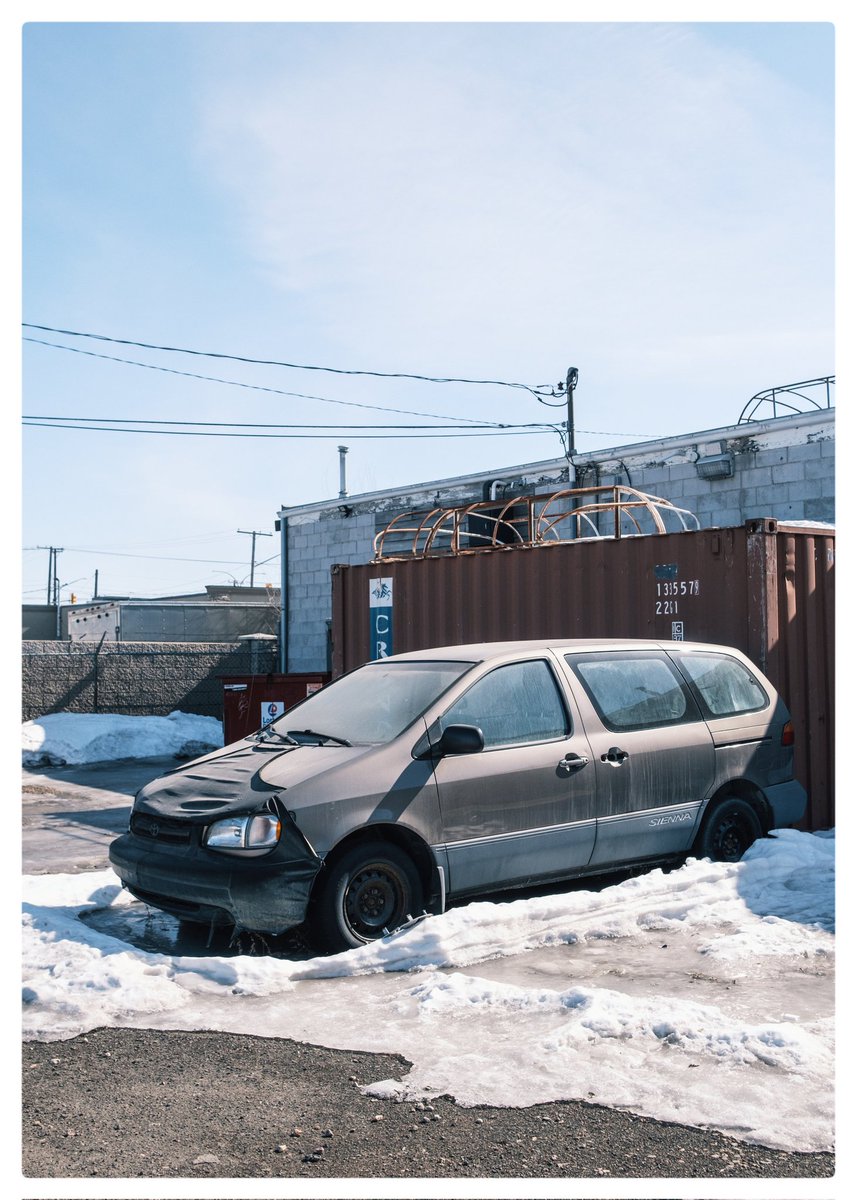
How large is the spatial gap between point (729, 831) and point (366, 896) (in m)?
2.93

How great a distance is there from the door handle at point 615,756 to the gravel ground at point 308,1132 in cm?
288

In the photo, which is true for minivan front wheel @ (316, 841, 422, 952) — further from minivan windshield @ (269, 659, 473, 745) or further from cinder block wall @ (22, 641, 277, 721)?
cinder block wall @ (22, 641, 277, 721)

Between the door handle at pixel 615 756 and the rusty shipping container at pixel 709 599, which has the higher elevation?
the rusty shipping container at pixel 709 599

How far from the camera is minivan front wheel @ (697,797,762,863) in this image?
7617 millimetres

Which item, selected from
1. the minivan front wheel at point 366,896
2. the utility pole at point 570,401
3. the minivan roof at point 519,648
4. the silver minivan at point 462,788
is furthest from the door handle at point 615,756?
the utility pole at point 570,401

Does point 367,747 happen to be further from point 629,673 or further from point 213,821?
point 629,673

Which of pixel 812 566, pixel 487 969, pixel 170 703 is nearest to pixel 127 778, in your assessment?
pixel 170 703

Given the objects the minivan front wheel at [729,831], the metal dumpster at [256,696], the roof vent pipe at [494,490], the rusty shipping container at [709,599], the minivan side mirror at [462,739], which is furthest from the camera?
the roof vent pipe at [494,490]

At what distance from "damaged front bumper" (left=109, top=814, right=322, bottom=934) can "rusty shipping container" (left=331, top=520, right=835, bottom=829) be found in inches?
190

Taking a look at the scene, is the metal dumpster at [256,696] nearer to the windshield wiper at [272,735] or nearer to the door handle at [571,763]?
the windshield wiper at [272,735]

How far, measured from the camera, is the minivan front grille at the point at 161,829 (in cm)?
619

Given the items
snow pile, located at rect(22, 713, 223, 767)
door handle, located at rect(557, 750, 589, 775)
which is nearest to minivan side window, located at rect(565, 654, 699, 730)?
door handle, located at rect(557, 750, 589, 775)

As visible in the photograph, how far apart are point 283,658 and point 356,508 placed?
3.94 m

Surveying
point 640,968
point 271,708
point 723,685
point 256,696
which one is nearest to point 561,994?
point 640,968
